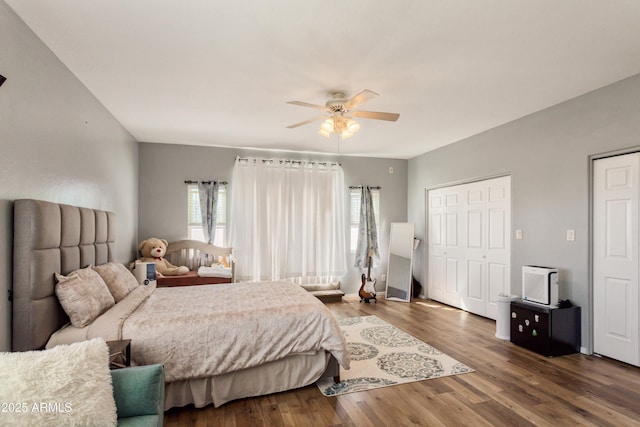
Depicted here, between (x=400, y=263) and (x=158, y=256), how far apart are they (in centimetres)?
400

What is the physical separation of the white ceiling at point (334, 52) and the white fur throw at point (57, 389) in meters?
1.92

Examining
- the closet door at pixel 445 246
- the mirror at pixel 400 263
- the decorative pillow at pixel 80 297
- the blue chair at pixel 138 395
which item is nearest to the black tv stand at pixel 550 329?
the closet door at pixel 445 246

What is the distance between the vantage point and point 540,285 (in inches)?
144

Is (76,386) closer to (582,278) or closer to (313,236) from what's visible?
(582,278)

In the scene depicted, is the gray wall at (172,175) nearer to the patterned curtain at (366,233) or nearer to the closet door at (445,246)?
the patterned curtain at (366,233)

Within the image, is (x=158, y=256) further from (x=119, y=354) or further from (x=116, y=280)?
(x=119, y=354)

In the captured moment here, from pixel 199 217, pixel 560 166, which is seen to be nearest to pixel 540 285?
pixel 560 166

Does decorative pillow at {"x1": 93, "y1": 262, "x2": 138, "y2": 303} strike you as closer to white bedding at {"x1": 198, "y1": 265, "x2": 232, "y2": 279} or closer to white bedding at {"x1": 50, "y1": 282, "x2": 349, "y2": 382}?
white bedding at {"x1": 50, "y1": 282, "x2": 349, "y2": 382}

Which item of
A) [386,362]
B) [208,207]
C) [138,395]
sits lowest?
[386,362]

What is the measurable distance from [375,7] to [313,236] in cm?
436

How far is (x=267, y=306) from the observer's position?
276 cm

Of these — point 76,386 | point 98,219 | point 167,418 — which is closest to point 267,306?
point 167,418

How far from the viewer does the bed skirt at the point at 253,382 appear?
245cm

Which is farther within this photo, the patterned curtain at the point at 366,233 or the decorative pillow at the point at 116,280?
the patterned curtain at the point at 366,233
